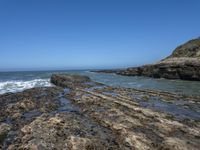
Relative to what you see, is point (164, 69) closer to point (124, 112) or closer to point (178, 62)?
point (178, 62)

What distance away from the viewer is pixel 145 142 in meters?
9.32

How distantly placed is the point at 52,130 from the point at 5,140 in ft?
7.92

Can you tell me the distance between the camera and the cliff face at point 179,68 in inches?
1889

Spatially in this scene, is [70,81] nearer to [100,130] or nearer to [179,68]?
[100,130]

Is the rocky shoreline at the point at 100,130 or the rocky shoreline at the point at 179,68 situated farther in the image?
the rocky shoreline at the point at 179,68

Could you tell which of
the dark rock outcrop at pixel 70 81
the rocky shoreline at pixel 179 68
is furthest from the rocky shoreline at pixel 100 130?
the rocky shoreline at pixel 179 68

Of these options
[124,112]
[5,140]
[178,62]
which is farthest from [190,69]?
[5,140]

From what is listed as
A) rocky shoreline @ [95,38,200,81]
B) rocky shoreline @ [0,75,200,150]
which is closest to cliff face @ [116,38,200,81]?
rocky shoreline @ [95,38,200,81]

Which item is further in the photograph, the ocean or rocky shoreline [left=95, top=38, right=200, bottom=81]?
rocky shoreline [left=95, top=38, right=200, bottom=81]

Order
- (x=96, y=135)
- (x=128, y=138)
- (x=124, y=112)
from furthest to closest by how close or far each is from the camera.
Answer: (x=124, y=112) → (x=96, y=135) → (x=128, y=138)

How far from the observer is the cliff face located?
48.0 m

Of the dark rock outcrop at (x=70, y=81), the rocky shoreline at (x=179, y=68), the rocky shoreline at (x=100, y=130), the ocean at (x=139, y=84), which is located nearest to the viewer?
the rocky shoreline at (x=100, y=130)

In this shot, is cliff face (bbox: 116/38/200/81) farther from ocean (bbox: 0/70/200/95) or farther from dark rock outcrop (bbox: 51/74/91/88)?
dark rock outcrop (bbox: 51/74/91/88)

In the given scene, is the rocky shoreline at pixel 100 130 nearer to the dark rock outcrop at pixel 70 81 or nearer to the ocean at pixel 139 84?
the ocean at pixel 139 84
